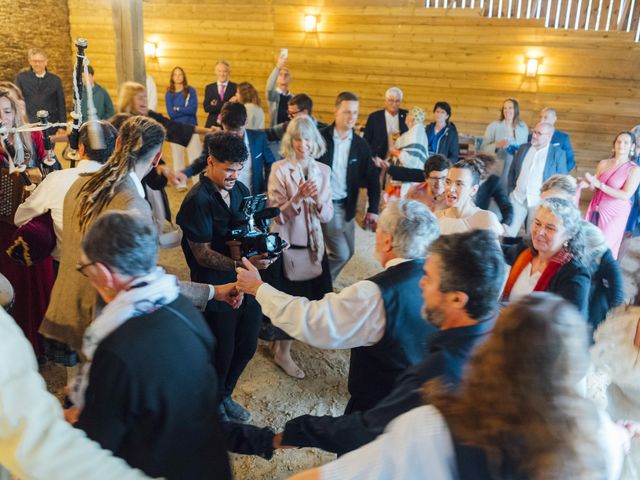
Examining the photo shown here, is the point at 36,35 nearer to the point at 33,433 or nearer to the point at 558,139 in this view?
the point at 558,139

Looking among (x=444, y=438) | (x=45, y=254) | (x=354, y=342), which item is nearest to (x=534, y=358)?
(x=444, y=438)

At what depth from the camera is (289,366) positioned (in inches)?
147

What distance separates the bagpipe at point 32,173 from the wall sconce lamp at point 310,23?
6.79m

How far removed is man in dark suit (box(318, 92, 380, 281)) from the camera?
14.7 feet

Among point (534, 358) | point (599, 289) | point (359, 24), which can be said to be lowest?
point (599, 289)

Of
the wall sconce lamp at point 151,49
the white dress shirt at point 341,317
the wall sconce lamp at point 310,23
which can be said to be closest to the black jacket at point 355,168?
the white dress shirt at point 341,317

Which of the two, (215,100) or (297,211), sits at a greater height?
(215,100)

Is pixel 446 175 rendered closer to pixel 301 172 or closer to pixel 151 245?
pixel 301 172

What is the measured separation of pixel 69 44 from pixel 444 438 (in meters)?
12.9

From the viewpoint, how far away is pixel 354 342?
6.43 ft

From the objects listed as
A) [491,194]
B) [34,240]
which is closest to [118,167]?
[34,240]

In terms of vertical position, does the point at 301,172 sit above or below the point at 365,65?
below

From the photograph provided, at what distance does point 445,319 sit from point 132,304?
0.91 m

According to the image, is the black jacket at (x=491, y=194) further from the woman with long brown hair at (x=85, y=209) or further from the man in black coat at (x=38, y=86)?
the man in black coat at (x=38, y=86)
